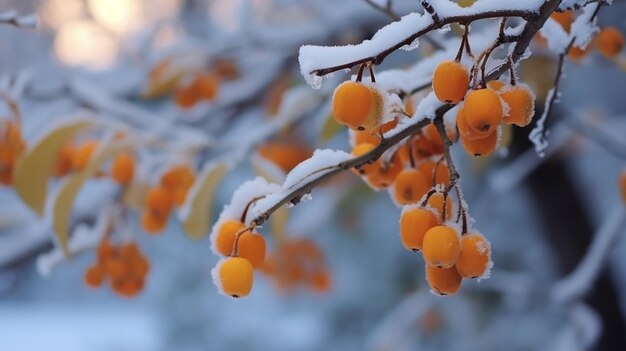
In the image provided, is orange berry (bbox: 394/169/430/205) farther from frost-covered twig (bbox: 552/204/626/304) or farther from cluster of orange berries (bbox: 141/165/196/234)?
frost-covered twig (bbox: 552/204/626/304)

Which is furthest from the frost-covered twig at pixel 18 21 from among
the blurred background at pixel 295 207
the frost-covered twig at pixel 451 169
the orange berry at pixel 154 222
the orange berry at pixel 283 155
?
the orange berry at pixel 283 155

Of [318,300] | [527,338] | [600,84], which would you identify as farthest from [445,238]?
[318,300]

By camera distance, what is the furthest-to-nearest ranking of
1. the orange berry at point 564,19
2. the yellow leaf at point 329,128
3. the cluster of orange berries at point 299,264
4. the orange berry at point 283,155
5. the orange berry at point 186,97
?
1. the cluster of orange berries at point 299,264
2. the orange berry at point 283,155
3. the orange berry at point 186,97
4. the yellow leaf at point 329,128
5. the orange berry at point 564,19

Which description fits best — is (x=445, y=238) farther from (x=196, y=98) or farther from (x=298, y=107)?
(x=196, y=98)

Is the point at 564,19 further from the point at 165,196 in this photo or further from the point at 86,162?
the point at 86,162

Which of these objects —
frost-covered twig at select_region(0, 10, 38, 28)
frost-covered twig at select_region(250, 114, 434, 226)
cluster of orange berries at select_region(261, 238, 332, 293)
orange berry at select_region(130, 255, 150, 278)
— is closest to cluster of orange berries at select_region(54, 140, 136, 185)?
orange berry at select_region(130, 255, 150, 278)

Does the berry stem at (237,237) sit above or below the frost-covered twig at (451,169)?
above

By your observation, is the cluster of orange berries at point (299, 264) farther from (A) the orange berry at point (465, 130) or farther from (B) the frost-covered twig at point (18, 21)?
(A) the orange berry at point (465, 130)

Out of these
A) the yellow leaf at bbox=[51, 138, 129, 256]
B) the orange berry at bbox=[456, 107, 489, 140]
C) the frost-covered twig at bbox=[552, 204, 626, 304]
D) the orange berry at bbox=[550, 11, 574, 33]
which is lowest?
the orange berry at bbox=[456, 107, 489, 140]
